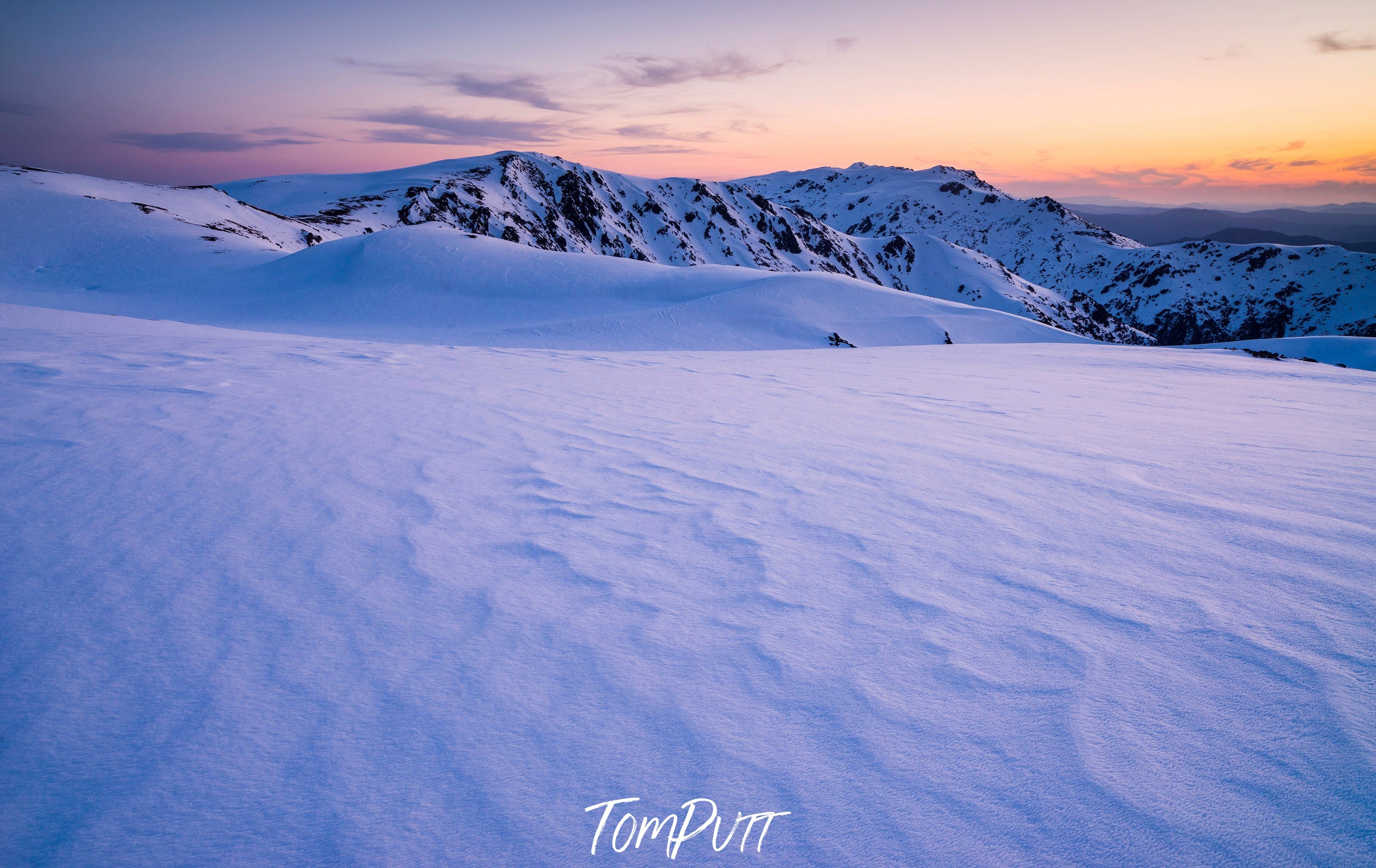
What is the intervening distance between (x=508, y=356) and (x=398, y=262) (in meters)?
16.4

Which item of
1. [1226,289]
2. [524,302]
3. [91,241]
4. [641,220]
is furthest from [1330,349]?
[1226,289]

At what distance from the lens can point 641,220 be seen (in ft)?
447

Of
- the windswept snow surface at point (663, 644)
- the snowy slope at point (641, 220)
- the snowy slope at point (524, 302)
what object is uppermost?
the snowy slope at point (641, 220)

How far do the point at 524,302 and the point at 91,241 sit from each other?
1778 centimetres

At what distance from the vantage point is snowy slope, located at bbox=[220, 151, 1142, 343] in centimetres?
8306

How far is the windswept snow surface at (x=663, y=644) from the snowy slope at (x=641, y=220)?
2969 inches

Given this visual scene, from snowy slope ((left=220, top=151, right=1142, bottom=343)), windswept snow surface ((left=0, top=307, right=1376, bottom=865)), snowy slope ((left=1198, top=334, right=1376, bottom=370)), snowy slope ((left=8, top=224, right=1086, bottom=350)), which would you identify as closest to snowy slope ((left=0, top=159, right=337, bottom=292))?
→ snowy slope ((left=8, top=224, right=1086, bottom=350))

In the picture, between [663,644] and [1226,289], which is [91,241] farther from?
[1226,289]

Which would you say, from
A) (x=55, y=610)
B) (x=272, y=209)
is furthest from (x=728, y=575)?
(x=272, y=209)

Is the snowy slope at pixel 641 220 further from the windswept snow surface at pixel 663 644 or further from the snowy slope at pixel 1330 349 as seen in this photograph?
the windswept snow surface at pixel 663 644

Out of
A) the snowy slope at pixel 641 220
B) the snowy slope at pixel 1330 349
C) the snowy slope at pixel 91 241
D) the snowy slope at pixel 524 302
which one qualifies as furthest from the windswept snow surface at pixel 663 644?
the snowy slope at pixel 641 220

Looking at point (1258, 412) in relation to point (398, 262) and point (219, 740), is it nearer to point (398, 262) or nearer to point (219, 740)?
point (219, 740)

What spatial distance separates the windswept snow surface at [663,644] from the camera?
1.71 metres

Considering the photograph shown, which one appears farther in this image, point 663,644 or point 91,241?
point 91,241
